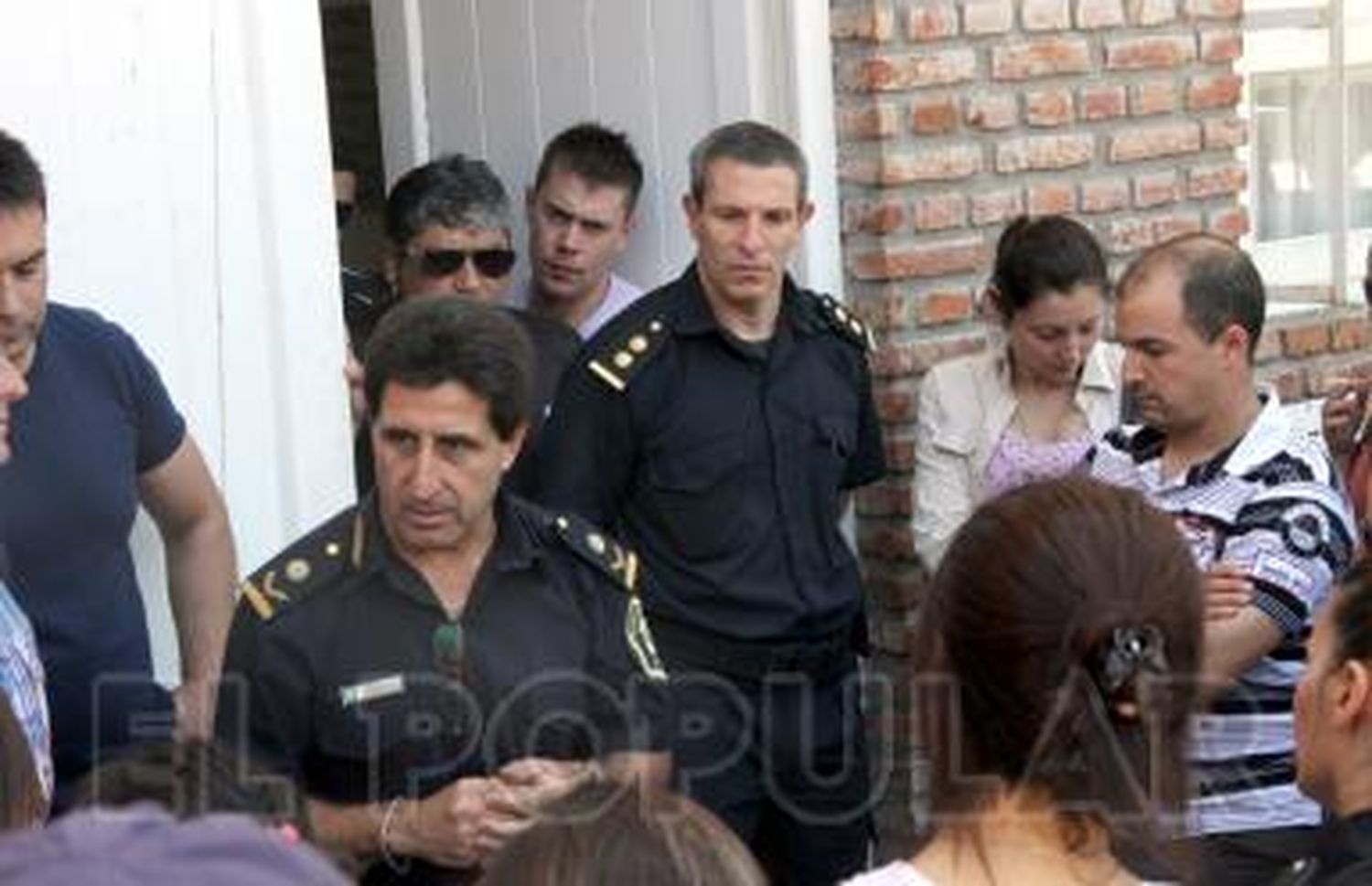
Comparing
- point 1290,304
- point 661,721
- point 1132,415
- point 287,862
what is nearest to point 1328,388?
point 1290,304

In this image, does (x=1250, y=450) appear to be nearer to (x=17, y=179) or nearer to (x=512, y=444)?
(x=512, y=444)

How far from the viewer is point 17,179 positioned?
3369mm

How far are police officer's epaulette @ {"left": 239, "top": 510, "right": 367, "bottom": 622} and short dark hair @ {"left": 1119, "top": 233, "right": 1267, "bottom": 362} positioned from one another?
51.7 inches

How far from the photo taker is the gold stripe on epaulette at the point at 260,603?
3.20 m

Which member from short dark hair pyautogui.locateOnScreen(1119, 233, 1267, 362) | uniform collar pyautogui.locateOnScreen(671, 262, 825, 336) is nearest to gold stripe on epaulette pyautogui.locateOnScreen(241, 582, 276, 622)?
uniform collar pyautogui.locateOnScreen(671, 262, 825, 336)

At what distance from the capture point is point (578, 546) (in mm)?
3391

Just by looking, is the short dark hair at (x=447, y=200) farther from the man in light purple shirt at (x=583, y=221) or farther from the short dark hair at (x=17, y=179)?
the short dark hair at (x=17, y=179)

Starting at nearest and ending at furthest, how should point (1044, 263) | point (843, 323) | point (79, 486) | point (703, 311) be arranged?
point (79, 486) < point (703, 311) < point (843, 323) < point (1044, 263)

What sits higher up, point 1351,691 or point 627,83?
point 627,83

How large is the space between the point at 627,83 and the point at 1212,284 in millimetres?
1797

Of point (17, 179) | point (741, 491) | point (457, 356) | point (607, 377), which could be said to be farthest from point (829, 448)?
point (17, 179)

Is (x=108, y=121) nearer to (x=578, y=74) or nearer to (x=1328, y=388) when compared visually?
(x=578, y=74)

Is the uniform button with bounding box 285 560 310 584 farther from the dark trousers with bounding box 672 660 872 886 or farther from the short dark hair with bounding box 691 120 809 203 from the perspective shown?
the short dark hair with bounding box 691 120 809 203

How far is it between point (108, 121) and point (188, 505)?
648mm
